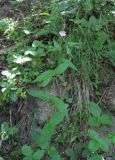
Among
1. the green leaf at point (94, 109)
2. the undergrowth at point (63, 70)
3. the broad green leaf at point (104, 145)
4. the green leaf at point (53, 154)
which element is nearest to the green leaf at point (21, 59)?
the undergrowth at point (63, 70)

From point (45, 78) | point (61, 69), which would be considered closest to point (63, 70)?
point (61, 69)

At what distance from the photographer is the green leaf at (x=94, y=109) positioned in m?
2.11

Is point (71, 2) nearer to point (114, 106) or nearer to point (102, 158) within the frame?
point (114, 106)

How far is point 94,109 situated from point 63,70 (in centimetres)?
30

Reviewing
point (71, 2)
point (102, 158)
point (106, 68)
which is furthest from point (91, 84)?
point (71, 2)

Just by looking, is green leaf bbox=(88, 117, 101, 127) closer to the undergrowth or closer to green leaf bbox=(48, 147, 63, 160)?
the undergrowth

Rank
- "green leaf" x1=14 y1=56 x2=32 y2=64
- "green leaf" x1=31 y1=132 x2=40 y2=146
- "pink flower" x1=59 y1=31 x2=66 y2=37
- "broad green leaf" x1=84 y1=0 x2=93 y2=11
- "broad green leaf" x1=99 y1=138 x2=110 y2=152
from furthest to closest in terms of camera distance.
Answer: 1. "broad green leaf" x1=84 y1=0 x2=93 y2=11
2. "pink flower" x1=59 y1=31 x2=66 y2=37
3. "green leaf" x1=14 y1=56 x2=32 y2=64
4. "green leaf" x1=31 y1=132 x2=40 y2=146
5. "broad green leaf" x1=99 y1=138 x2=110 y2=152

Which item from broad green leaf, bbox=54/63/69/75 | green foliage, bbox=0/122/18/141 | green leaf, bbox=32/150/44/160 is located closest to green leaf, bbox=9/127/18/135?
green foliage, bbox=0/122/18/141

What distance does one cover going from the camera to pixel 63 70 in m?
2.14

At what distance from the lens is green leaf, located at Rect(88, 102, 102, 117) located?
6.93 feet

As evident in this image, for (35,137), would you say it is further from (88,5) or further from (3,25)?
(88,5)

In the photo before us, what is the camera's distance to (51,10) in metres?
2.81

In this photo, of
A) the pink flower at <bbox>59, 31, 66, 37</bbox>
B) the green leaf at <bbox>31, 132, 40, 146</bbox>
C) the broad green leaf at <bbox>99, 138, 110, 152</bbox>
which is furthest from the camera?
the pink flower at <bbox>59, 31, 66, 37</bbox>

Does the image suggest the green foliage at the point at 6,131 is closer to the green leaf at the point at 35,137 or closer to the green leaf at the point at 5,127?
the green leaf at the point at 5,127
